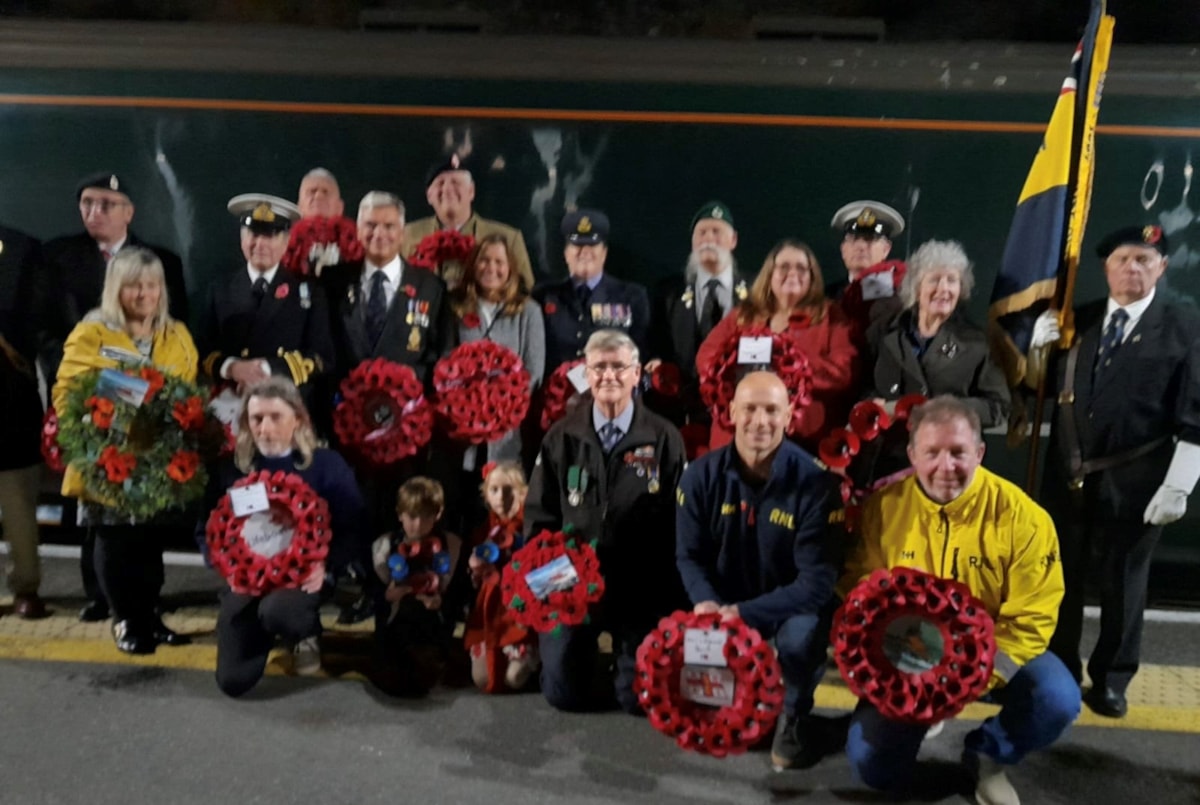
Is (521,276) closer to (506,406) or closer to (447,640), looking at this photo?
(506,406)

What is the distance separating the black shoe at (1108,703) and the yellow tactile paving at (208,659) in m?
0.02

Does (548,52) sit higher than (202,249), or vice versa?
(548,52)

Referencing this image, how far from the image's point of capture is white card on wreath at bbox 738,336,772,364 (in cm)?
278

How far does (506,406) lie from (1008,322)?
1859 mm

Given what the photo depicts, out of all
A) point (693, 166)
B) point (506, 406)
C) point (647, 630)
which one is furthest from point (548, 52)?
point (647, 630)

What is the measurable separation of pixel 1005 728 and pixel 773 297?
5.00 ft

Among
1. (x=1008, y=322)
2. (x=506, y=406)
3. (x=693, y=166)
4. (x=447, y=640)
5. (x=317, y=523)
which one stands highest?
(x=693, y=166)

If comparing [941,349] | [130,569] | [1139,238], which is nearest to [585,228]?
[941,349]

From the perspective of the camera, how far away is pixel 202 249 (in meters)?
3.56

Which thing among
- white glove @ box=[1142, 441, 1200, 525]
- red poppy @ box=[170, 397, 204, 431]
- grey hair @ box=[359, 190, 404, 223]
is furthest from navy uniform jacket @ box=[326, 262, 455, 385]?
white glove @ box=[1142, 441, 1200, 525]

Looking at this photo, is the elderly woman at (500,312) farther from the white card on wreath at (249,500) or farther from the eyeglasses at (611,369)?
the white card on wreath at (249,500)

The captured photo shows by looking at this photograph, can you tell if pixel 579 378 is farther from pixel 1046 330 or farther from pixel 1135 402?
pixel 1135 402

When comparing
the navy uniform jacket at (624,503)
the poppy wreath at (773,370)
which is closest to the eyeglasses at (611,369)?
the navy uniform jacket at (624,503)

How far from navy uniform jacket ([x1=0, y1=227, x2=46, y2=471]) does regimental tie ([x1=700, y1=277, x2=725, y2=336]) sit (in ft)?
8.79
